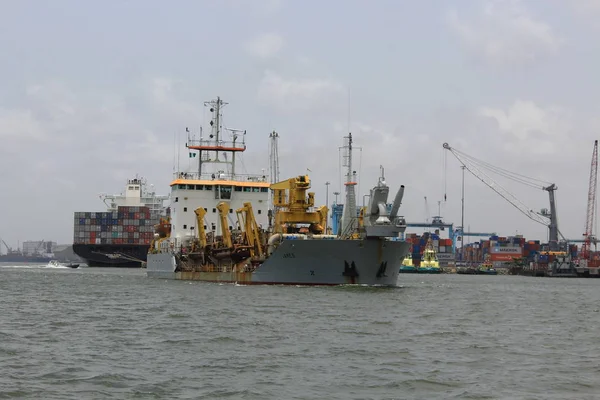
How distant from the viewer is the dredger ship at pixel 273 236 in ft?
168

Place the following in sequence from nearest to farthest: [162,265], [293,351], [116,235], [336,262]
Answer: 1. [293,351]
2. [336,262]
3. [162,265]
4. [116,235]

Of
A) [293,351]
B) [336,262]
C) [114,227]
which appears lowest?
[293,351]

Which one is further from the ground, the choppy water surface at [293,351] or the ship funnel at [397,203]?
the ship funnel at [397,203]

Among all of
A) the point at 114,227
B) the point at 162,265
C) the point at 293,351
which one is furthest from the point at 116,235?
the point at 293,351

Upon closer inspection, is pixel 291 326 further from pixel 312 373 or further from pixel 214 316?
pixel 312 373

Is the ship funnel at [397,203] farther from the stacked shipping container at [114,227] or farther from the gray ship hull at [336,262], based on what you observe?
the stacked shipping container at [114,227]

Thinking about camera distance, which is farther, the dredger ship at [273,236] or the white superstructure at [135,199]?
the white superstructure at [135,199]

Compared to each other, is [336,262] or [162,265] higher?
[336,262]

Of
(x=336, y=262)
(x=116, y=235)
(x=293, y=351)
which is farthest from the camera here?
(x=116, y=235)

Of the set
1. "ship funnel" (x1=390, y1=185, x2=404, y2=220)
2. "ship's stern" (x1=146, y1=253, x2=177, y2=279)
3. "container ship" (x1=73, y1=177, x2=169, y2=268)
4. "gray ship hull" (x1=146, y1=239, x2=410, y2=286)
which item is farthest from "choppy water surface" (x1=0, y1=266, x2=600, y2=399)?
"container ship" (x1=73, y1=177, x2=169, y2=268)

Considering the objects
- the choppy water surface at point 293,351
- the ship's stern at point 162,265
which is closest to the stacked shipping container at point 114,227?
the ship's stern at point 162,265

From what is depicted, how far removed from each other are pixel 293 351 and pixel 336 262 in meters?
26.5

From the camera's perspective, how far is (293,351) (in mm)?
25094

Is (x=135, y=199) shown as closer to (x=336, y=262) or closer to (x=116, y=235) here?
(x=116, y=235)
